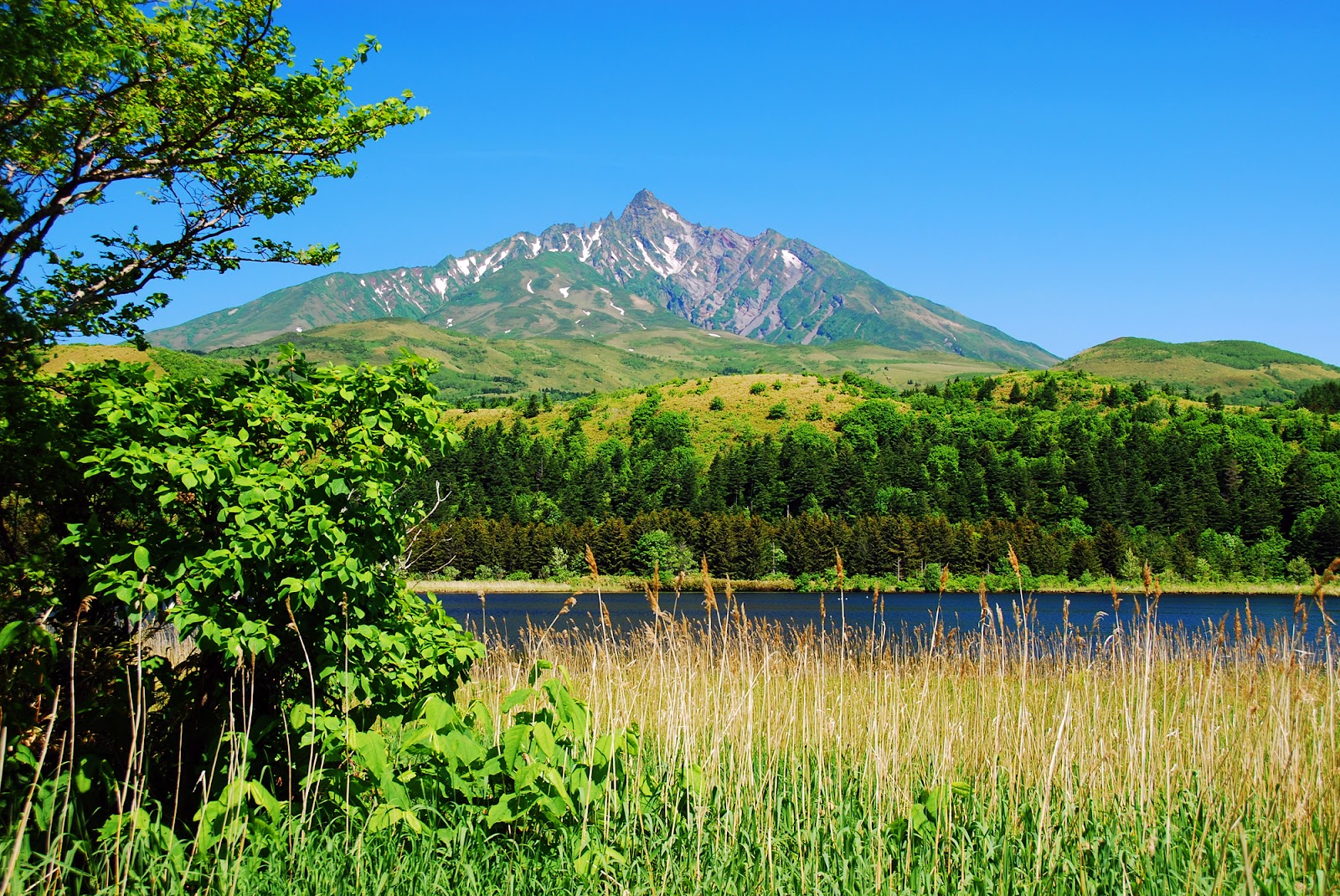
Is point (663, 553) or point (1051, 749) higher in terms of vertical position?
point (1051, 749)

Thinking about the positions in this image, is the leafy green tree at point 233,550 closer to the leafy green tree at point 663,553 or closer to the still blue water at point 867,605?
the still blue water at point 867,605

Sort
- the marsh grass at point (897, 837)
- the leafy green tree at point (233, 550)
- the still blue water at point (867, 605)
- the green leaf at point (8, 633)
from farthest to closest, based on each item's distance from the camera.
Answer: the still blue water at point (867, 605) → the leafy green tree at point (233, 550) → the marsh grass at point (897, 837) → the green leaf at point (8, 633)

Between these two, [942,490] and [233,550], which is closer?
[233,550]

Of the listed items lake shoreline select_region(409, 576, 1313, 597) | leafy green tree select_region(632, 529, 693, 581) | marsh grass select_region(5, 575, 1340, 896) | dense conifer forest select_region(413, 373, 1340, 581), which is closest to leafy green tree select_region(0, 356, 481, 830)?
marsh grass select_region(5, 575, 1340, 896)

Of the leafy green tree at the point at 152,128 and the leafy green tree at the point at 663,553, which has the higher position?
the leafy green tree at the point at 152,128

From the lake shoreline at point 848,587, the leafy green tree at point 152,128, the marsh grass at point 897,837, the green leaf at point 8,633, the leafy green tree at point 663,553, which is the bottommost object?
the lake shoreline at point 848,587

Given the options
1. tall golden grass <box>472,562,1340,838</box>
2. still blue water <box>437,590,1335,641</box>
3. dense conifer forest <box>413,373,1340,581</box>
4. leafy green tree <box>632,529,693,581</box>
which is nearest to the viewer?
tall golden grass <box>472,562,1340,838</box>

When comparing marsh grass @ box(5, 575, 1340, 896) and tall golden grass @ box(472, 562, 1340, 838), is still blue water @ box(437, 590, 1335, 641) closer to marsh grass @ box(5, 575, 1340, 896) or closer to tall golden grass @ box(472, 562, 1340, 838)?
tall golden grass @ box(472, 562, 1340, 838)

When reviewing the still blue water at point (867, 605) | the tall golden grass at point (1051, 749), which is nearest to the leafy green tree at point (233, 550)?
the tall golden grass at point (1051, 749)

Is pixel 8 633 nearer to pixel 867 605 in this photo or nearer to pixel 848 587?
pixel 867 605

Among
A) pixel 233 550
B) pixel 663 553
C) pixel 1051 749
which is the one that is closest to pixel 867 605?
pixel 663 553

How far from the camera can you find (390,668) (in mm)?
5367

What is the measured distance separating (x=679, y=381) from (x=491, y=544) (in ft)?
289

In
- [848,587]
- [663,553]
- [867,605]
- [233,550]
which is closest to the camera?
[233,550]
